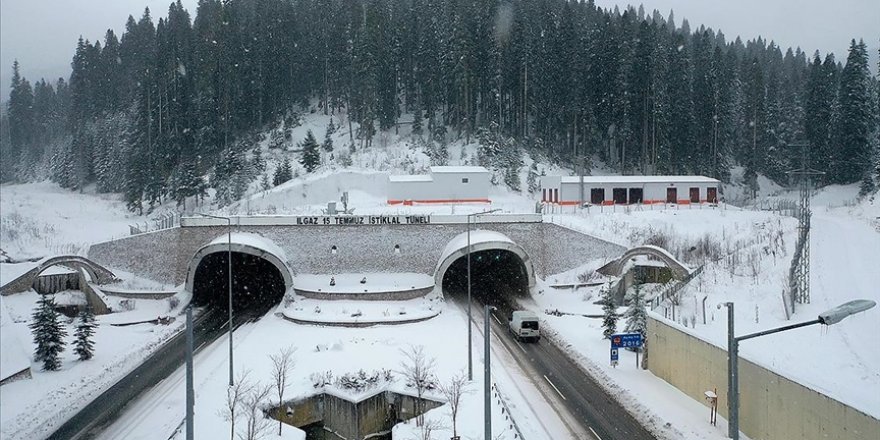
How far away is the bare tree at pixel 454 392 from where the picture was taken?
21.5 meters

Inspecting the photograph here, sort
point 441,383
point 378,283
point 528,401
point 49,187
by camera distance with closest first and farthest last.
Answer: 1. point 49,187
2. point 528,401
3. point 441,383
4. point 378,283

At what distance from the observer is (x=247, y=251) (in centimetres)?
4169

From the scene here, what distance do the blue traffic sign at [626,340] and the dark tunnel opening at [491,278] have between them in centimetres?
1427

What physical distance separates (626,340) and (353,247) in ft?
74.6

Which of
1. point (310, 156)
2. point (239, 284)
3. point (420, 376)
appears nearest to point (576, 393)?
point (420, 376)

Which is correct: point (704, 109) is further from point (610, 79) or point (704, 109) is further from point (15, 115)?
point (15, 115)

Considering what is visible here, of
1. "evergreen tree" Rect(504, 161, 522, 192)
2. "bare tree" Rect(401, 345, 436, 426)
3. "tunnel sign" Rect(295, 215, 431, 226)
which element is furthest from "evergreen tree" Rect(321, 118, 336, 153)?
"bare tree" Rect(401, 345, 436, 426)

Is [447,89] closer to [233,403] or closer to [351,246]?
[351,246]

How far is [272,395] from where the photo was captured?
25359 millimetres

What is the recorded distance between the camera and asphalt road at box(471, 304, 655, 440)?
21.7m

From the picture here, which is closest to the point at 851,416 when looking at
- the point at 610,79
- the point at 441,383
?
the point at 441,383

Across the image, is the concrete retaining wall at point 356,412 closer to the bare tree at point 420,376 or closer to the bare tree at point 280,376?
the bare tree at point 420,376

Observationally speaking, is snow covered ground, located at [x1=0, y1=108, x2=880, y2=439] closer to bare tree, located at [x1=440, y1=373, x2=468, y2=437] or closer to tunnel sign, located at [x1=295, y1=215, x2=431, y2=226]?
bare tree, located at [x1=440, y1=373, x2=468, y2=437]

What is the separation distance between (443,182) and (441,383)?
34.1 metres
